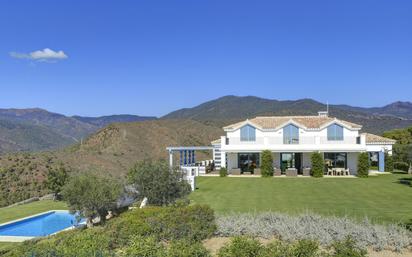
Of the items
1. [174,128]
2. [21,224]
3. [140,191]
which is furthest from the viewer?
[174,128]

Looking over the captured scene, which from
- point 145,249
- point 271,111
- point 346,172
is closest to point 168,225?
point 145,249

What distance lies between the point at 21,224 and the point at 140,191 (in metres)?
5.50

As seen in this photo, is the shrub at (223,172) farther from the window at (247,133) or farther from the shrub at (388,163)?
the shrub at (388,163)

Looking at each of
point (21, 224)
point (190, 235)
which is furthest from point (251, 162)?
point (190, 235)

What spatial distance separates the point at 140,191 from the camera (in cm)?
1644

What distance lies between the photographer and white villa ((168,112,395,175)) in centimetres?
3406

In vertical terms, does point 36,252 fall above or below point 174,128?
below

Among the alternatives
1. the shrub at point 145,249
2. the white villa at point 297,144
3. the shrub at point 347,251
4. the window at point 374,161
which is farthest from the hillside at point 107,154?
the window at point 374,161

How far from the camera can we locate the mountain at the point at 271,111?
84.0 metres

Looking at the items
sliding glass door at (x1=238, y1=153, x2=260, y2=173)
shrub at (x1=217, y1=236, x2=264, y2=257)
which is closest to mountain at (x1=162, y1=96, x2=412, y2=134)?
sliding glass door at (x1=238, y1=153, x2=260, y2=173)

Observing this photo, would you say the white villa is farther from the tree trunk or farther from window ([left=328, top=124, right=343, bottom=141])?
the tree trunk

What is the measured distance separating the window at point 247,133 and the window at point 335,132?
19.5ft

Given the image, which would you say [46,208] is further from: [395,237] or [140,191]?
[395,237]

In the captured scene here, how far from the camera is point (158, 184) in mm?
16062
